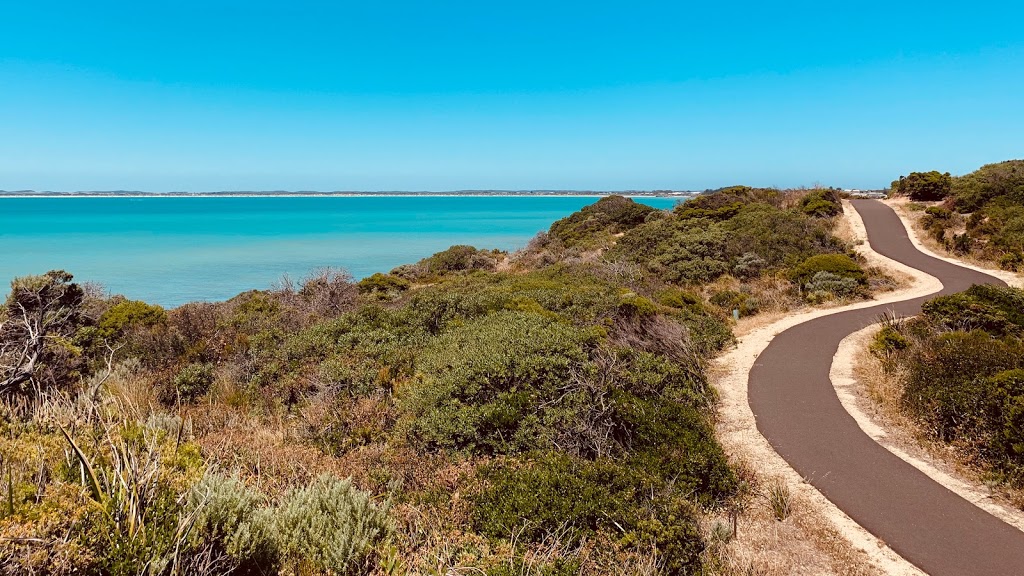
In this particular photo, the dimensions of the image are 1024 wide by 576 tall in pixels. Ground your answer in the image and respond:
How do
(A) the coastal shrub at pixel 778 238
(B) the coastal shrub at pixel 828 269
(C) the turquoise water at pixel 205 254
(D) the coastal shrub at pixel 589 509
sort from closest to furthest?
(D) the coastal shrub at pixel 589 509 < (B) the coastal shrub at pixel 828 269 < (A) the coastal shrub at pixel 778 238 < (C) the turquoise water at pixel 205 254

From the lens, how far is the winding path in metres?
4.82

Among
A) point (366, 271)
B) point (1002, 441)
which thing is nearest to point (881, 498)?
Answer: point (1002, 441)

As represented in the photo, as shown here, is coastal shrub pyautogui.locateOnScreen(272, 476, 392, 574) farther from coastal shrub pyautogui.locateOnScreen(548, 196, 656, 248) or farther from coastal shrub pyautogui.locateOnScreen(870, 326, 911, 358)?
coastal shrub pyautogui.locateOnScreen(548, 196, 656, 248)

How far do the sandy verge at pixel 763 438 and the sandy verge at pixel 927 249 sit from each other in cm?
352

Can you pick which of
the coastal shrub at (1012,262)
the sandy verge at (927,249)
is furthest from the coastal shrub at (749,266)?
the coastal shrub at (1012,262)

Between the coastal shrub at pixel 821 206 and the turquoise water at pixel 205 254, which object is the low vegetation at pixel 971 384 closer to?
the coastal shrub at pixel 821 206

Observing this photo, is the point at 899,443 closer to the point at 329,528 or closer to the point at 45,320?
the point at 329,528

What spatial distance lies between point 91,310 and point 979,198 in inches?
1542

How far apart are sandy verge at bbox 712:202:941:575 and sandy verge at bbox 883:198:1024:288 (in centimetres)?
352

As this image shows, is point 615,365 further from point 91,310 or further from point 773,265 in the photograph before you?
point 773,265

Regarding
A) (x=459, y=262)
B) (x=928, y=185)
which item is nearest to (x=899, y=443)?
(x=459, y=262)

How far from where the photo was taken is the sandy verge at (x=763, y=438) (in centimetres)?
490

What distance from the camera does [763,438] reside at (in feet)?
24.6

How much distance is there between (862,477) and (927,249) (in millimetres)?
23597
